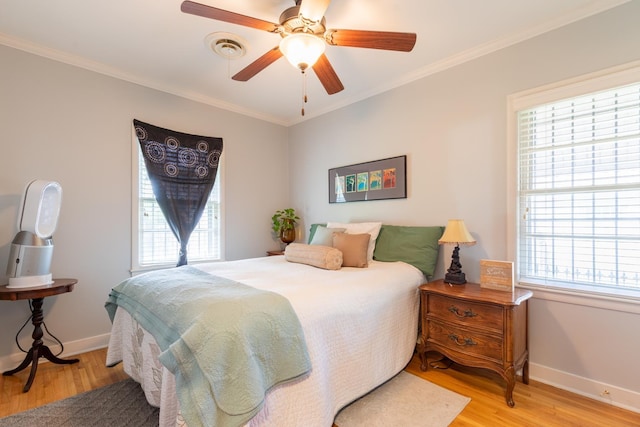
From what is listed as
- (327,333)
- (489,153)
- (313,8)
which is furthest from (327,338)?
(489,153)

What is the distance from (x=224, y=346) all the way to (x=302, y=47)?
5.41ft

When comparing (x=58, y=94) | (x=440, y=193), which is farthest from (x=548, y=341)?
(x=58, y=94)

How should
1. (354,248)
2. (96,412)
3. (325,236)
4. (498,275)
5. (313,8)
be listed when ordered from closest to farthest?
(313,8) → (96,412) → (498,275) → (354,248) → (325,236)

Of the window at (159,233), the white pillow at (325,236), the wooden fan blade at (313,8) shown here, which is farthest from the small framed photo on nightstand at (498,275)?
the window at (159,233)

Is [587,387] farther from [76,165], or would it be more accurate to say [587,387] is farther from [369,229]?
[76,165]

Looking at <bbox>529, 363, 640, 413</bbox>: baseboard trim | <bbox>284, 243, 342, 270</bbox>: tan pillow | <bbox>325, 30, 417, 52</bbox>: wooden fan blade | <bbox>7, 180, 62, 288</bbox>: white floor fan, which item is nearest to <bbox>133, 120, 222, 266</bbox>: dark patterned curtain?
<bbox>7, 180, 62, 288</bbox>: white floor fan

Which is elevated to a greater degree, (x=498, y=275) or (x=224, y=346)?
(x=498, y=275)

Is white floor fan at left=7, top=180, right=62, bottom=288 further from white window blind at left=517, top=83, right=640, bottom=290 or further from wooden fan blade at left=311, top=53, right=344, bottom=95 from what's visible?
white window blind at left=517, top=83, right=640, bottom=290

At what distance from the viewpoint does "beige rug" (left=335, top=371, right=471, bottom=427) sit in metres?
1.75

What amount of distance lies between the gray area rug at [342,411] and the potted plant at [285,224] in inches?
93.0

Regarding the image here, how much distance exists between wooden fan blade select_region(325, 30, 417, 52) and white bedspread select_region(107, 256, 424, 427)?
1546 millimetres

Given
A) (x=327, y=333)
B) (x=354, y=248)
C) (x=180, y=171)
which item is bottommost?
(x=327, y=333)

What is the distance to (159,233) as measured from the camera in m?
3.28

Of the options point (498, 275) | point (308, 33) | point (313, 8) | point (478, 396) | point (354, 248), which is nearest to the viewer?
point (313, 8)
